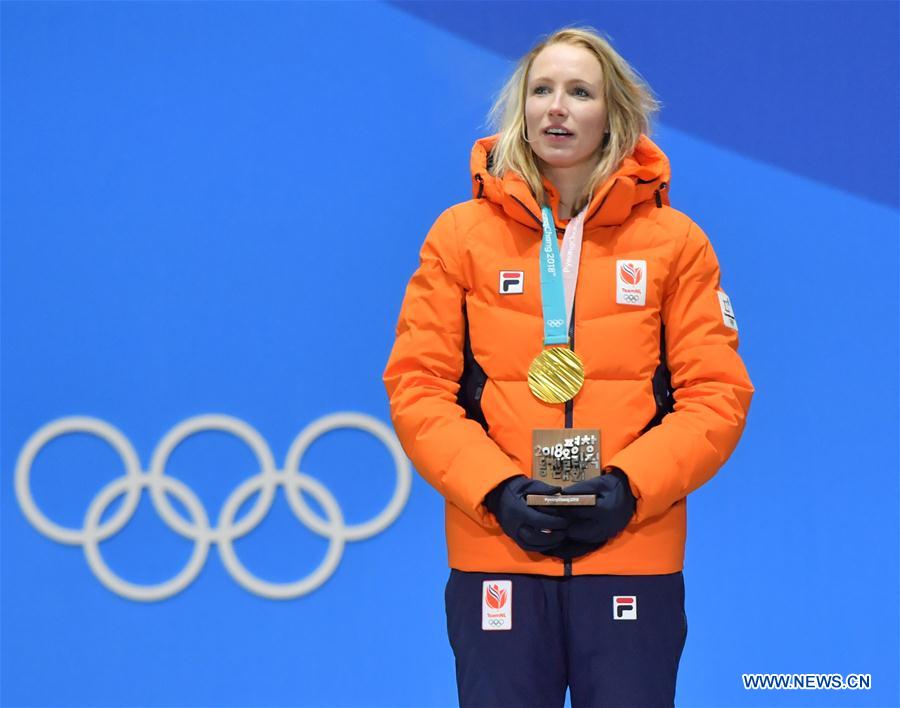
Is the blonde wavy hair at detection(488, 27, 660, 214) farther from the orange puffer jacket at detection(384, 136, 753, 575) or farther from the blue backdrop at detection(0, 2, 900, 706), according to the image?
the blue backdrop at detection(0, 2, 900, 706)

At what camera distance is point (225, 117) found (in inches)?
165

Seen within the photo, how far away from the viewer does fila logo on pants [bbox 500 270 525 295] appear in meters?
2.71

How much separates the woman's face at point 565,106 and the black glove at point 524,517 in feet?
2.28

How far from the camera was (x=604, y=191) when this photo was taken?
2.71 meters

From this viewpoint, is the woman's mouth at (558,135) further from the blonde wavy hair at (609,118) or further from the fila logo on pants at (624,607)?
the fila logo on pants at (624,607)

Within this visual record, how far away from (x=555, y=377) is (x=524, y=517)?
0.31m

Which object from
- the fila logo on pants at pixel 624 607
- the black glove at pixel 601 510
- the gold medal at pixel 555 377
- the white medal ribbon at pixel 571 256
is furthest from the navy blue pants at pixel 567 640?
the white medal ribbon at pixel 571 256

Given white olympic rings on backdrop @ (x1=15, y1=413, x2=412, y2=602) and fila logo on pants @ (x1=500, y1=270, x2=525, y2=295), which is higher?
fila logo on pants @ (x1=500, y1=270, x2=525, y2=295)

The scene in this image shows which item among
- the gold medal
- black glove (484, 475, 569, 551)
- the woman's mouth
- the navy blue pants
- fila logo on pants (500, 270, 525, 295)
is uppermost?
the woman's mouth

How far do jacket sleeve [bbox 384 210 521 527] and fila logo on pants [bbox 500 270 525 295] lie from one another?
0.30 ft

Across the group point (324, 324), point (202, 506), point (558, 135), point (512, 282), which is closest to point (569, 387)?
point (512, 282)

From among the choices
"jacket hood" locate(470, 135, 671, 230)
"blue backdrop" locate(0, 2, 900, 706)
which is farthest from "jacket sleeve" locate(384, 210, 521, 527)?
"blue backdrop" locate(0, 2, 900, 706)

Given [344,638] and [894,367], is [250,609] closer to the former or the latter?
[344,638]

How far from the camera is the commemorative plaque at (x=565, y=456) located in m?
2.57
